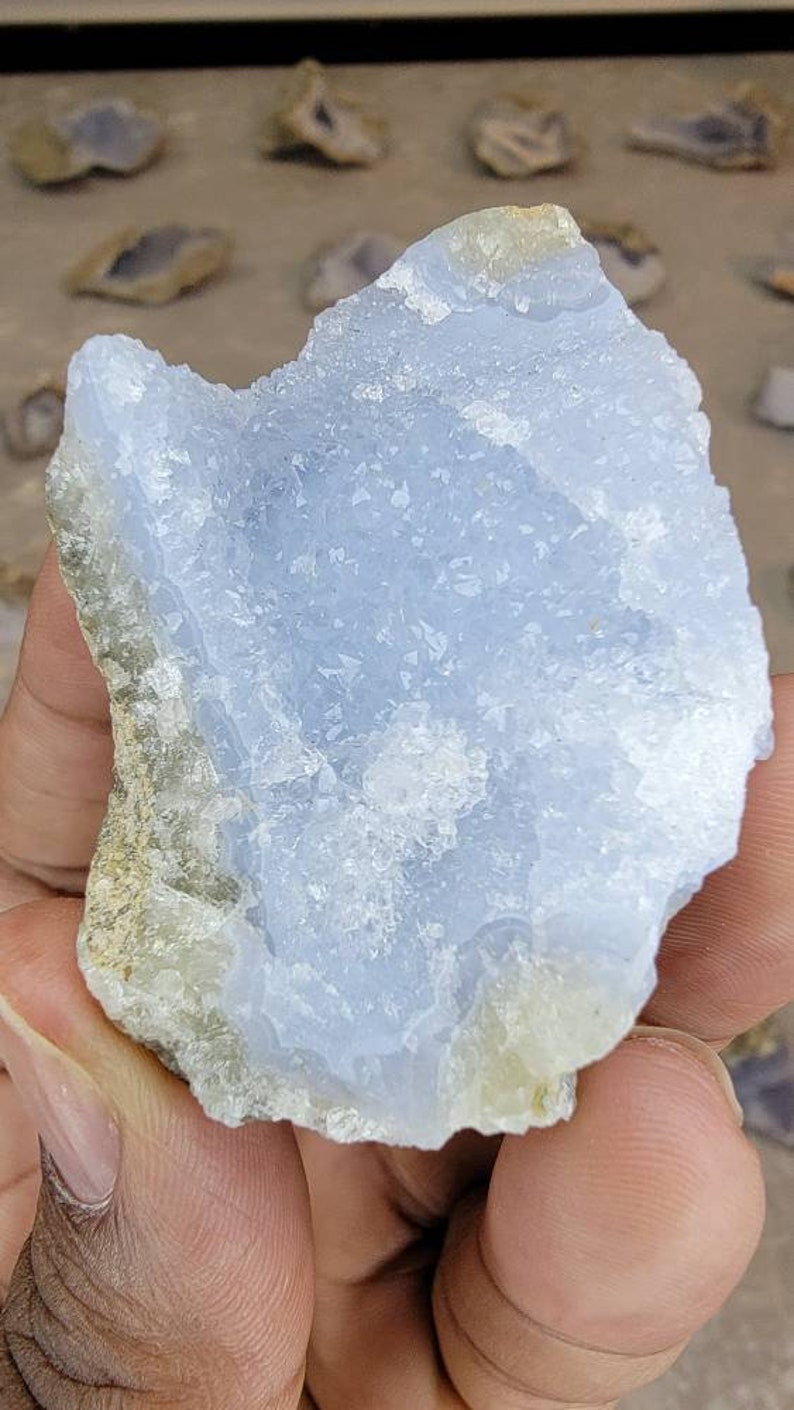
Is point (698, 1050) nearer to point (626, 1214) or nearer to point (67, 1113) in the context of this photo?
point (626, 1214)

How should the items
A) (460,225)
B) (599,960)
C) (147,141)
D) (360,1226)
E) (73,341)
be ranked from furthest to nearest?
(147,141) → (73,341) → (360,1226) → (460,225) → (599,960)

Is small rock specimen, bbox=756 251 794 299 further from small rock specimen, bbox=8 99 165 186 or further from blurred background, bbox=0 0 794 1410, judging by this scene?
small rock specimen, bbox=8 99 165 186

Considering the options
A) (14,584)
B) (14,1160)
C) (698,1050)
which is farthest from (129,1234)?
(14,584)

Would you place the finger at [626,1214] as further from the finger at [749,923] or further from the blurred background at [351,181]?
the blurred background at [351,181]

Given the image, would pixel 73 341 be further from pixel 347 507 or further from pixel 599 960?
pixel 599 960

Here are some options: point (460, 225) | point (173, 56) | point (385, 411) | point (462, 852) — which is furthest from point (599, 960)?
point (173, 56)

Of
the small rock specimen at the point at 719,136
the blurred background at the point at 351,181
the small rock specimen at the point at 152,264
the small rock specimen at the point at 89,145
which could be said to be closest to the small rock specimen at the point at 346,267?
the blurred background at the point at 351,181

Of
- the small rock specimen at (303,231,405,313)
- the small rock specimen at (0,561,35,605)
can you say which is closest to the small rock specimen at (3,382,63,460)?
the small rock specimen at (0,561,35,605)
